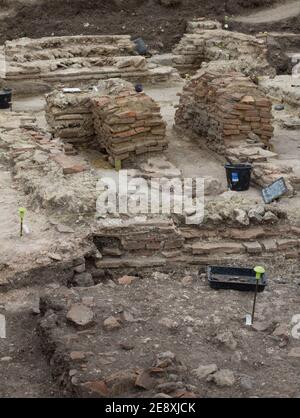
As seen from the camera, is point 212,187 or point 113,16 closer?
point 212,187

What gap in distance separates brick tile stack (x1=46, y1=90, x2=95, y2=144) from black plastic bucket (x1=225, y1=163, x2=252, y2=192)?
298 centimetres

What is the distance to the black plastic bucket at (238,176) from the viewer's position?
28.1 feet

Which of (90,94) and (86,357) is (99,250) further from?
(90,94)

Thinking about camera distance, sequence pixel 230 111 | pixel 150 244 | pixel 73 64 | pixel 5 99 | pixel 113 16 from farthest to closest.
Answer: pixel 113 16 < pixel 73 64 < pixel 5 99 < pixel 230 111 < pixel 150 244

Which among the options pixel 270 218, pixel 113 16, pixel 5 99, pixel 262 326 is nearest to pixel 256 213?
pixel 270 218

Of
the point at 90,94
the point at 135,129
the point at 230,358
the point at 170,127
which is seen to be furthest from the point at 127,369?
the point at 170,127

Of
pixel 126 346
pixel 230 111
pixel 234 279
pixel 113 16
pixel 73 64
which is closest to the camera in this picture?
pixel 126 346

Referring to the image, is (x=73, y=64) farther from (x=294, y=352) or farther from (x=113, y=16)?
(x=294, y=352)

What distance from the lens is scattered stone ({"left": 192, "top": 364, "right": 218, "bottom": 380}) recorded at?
5105 mm

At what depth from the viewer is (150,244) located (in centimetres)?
730

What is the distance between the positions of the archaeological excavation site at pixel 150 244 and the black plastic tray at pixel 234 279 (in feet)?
0.05

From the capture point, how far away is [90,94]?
10852mm

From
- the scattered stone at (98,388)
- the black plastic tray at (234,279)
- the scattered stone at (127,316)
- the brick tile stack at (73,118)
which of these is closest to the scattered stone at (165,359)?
the scattered stone at (98,388)

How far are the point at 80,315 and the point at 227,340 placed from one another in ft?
4.33
